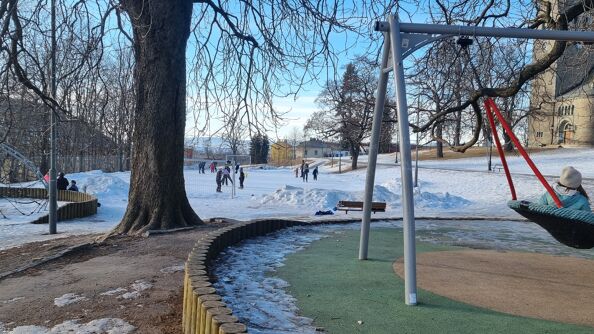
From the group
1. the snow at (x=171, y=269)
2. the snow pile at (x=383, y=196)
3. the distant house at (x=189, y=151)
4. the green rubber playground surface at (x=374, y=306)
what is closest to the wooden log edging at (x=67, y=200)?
the distant house at (x=189, y=151)

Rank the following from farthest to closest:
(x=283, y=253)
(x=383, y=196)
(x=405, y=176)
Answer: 1. (x=383, y=196)
2. (x=283, y=253)
3. (x=405, y=176)

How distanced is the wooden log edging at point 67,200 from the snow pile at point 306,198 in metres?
7.22

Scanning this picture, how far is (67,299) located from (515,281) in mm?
5473

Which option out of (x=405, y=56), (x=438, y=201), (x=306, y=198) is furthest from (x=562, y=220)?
(x=438, y=201)

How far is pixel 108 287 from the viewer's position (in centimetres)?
696

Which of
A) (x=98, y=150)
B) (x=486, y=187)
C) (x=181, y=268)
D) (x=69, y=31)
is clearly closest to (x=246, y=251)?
(x=181, y=268)

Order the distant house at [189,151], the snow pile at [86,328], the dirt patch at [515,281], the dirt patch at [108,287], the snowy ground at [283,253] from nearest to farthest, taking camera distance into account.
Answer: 1. the snowy ground at [283,253]
2. the snow pile at [86,328]
3. the dirt patch at [515,281]
4. the dirt patch at [108,287]
5. the distant house at [189,151]

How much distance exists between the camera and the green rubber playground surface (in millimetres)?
4746

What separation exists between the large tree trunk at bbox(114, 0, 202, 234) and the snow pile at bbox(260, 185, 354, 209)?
11.0 m

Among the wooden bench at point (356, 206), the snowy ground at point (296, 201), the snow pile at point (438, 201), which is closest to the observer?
the snowy ground at point (296, 201)

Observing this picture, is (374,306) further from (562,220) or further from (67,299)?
(67,299)

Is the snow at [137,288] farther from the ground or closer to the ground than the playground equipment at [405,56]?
closer to the ground

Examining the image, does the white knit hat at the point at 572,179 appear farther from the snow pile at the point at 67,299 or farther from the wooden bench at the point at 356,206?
the wooden bench at the point at 356,206

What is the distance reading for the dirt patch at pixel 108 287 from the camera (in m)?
5.78
